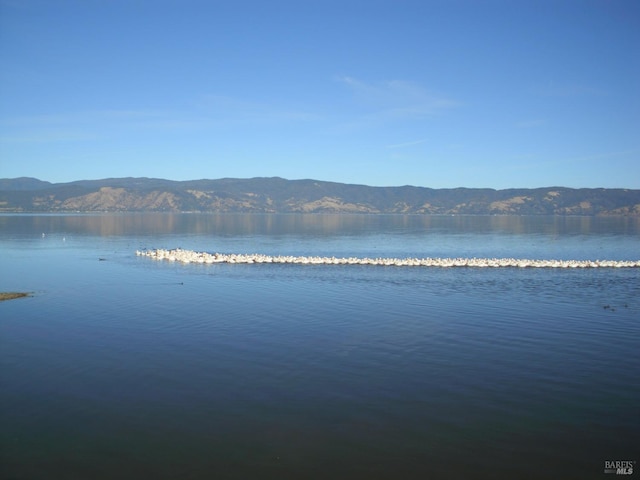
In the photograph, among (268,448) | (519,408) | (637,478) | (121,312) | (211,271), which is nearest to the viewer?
(637,478)

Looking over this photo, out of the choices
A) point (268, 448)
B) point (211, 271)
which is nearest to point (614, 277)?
point (211, 271)

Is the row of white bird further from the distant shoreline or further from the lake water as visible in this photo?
the distant shoreline

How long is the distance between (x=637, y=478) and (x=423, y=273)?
27.2m

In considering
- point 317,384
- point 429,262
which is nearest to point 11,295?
point 317,384

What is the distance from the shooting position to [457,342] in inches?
728

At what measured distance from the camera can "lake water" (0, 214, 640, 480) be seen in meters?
10.5

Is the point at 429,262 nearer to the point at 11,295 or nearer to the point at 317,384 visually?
the point at 11,295

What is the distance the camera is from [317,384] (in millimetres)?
14328

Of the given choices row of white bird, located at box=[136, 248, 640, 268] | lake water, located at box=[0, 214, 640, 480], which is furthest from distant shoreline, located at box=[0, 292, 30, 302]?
row of white bird, located at box=[136, 248, 640, 268]

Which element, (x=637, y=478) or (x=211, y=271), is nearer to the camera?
(x=637, y=478)

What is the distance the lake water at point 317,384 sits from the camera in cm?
1052

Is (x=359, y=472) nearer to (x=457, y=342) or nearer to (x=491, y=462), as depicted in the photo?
(x=491, y=462)

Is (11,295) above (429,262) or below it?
below

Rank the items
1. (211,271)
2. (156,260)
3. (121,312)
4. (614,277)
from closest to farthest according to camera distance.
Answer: (121,312) < (614,277) < (211,271) < (156,260)
